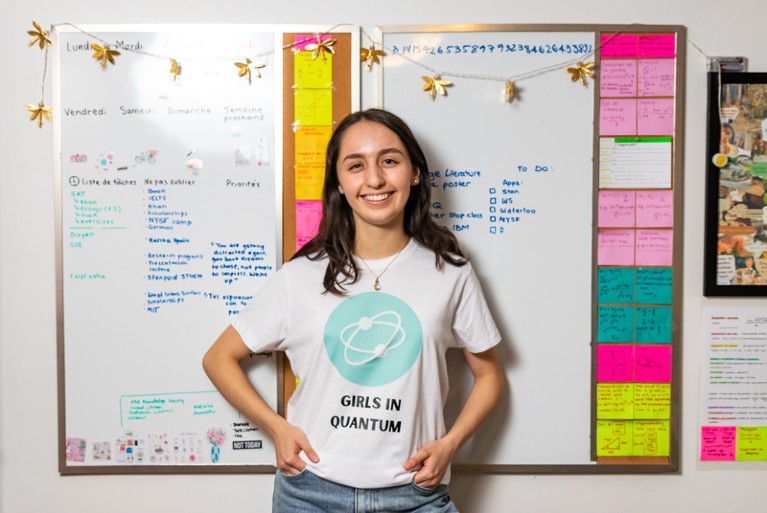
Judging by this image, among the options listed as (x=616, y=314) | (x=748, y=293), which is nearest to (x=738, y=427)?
(x=748, y=293)

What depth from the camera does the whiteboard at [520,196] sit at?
164cm

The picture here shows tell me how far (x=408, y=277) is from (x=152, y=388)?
831 mm

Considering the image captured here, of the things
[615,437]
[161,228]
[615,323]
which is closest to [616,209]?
[615,323]

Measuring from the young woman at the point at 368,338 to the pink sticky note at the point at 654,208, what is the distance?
569 millimetres

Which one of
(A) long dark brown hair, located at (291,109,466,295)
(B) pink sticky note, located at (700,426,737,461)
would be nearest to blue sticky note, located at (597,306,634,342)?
(B) pink sticky note, located at (700,426,737,461)

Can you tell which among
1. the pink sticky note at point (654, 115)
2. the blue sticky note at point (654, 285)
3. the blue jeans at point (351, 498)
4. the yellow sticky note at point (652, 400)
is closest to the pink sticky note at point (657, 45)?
the pink sticky note at point (654, 115)

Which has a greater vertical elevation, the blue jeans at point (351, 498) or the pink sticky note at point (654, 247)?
the pink sticky note at point (654, 247)

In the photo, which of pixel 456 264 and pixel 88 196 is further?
pixel 88 196

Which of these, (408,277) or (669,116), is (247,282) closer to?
(408,277)

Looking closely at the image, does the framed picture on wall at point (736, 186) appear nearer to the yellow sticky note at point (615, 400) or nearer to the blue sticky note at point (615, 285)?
the blue sticky note at point (615, 285)

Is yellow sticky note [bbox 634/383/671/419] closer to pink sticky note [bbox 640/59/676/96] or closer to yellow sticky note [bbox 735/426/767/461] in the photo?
yellow sticky note [bbox 735/426/767/461]

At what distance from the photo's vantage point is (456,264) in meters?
1.44

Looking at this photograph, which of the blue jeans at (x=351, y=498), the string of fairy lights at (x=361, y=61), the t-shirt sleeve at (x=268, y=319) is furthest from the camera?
the string of fairy lights at (x=361, y=61)

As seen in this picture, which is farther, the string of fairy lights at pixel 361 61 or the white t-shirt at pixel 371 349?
the string of fairy lights at pixel 361 61
